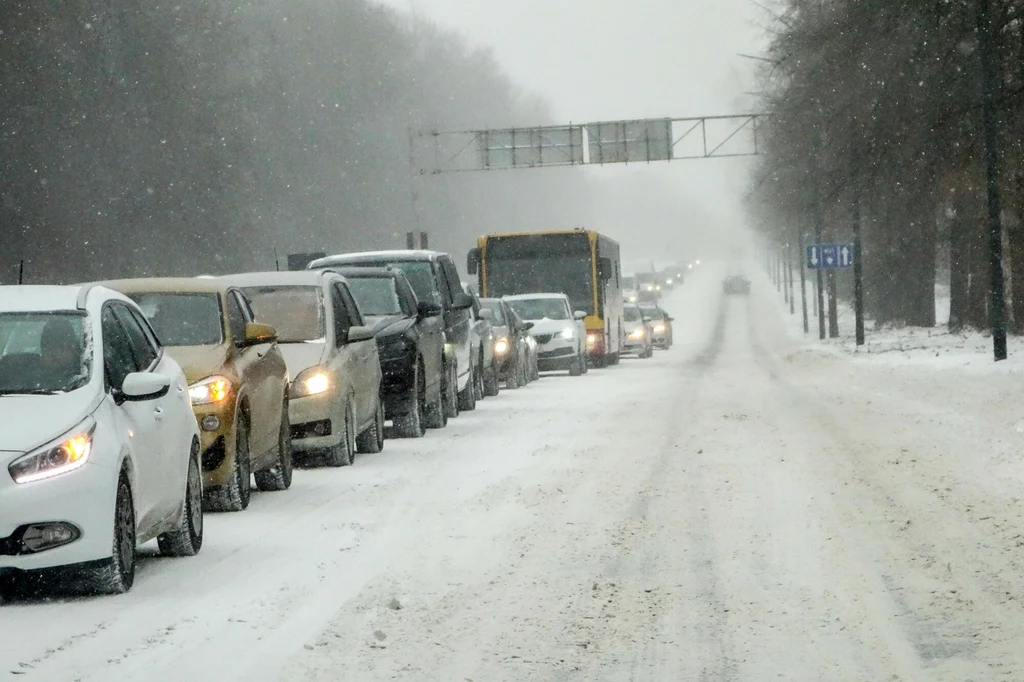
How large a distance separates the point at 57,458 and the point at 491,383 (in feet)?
68.5

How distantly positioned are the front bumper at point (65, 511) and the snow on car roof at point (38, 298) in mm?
1354

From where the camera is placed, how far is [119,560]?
9195 mm

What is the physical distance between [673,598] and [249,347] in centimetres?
573

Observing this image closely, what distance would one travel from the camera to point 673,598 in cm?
885

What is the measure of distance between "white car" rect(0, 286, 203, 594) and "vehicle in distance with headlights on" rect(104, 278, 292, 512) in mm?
1679

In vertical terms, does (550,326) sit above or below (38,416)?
below

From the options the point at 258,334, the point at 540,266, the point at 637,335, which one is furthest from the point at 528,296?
the point at 258,334

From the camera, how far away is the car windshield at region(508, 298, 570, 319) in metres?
40.1

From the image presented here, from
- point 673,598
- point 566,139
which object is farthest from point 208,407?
point 566,139

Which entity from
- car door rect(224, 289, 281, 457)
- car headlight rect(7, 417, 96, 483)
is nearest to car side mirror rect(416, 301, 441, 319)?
car door rect(224, 289, 281, 457)

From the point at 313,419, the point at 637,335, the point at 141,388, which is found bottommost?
the point at 637,335

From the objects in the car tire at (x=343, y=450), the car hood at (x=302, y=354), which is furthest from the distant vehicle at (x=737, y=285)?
the car hood at (x=302, y=354)

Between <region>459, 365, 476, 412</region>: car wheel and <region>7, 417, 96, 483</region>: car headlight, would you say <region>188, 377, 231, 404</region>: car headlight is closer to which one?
<region>7, 417, 96, 483</region>: car headlight

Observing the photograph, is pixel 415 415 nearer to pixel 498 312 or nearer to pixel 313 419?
pixel 313 419
